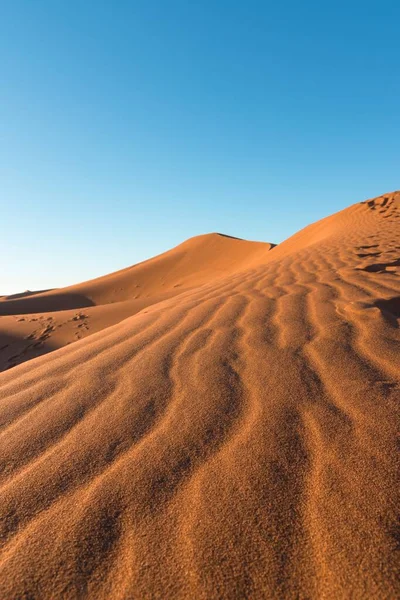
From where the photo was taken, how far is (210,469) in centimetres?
119

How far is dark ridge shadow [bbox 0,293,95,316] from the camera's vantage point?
1434 centimetres

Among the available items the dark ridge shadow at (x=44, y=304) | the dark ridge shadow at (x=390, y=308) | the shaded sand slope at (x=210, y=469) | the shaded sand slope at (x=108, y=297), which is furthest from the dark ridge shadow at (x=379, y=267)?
the dark ridge shadow at (x=44, y=304)

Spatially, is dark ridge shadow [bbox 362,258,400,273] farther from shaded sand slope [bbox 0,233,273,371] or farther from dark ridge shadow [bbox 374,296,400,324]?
shaded sand slope [bbox 0,233,273,371]

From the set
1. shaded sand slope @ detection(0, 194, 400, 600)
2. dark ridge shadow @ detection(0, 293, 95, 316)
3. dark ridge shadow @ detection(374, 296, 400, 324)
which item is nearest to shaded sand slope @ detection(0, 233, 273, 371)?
dark ridge shadow @ detection(0, 293, 95, 316)

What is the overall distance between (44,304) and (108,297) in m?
3.03

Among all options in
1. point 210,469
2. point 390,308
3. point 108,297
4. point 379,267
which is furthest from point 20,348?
point 108,297

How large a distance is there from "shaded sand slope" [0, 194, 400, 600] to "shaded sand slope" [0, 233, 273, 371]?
183 inches

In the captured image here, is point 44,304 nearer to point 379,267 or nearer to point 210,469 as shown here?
point 379,267

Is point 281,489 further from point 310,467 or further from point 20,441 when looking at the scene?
point 20,441

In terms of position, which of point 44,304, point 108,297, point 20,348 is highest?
point 44,304

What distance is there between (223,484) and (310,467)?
10.6 inches

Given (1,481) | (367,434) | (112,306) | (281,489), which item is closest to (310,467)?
(281,489)

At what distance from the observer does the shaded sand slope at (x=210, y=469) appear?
33.9 inches

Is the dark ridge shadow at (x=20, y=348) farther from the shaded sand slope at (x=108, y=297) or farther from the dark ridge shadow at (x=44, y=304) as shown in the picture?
the dark ridge shadow at (x=44, y=304)
